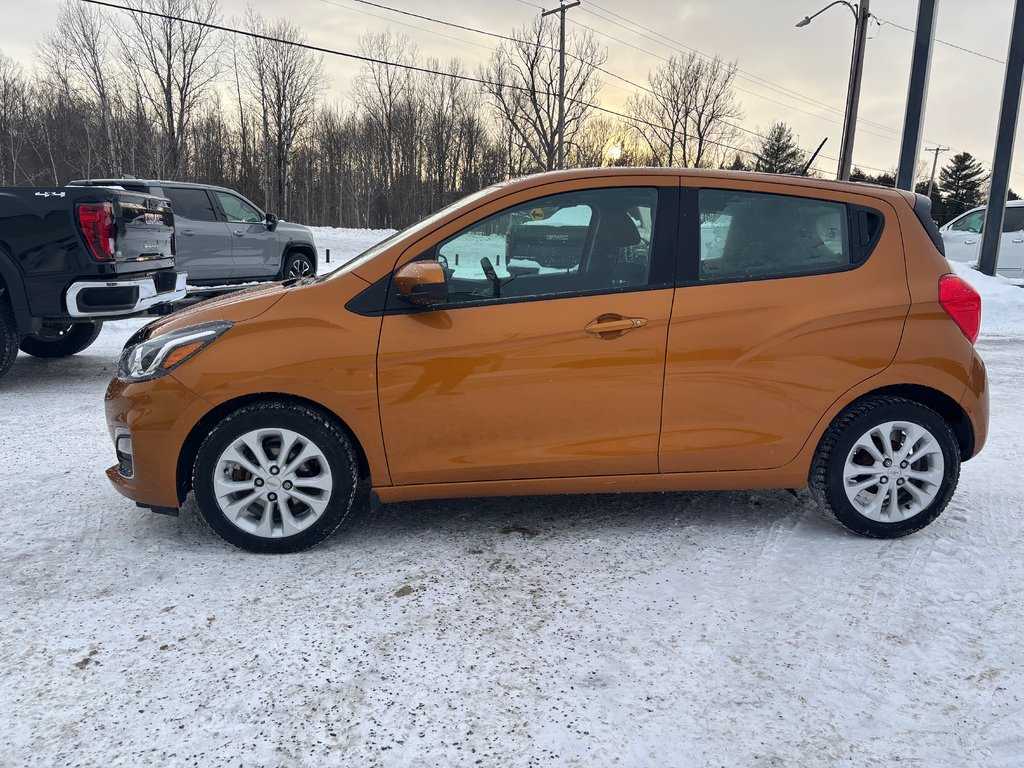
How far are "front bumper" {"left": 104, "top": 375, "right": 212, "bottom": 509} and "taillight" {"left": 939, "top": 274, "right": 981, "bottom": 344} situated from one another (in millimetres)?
3458

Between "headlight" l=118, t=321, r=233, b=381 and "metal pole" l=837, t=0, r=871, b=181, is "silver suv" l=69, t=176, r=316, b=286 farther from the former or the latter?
"metal pole" l=837, t=0, r=871, b=181

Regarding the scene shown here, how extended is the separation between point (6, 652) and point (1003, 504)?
4789 mm

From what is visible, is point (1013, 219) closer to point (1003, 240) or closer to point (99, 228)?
point (1003, 240)

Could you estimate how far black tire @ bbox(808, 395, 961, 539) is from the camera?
354 centimetres

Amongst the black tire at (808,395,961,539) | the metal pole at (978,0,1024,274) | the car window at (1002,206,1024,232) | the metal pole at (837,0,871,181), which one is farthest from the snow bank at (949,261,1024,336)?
the black tire at (808,395,961,539)

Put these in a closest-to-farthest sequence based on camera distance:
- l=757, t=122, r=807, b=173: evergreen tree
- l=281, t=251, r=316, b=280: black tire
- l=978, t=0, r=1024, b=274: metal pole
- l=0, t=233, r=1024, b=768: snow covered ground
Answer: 1. l=0, t=233, r=1024, b=768: snow covered ground
2. l=281, t=251, r=316, b=280: black tire
3. l=978, t=0, r=1024, b=274: metal pole
4. l=757, t=122, r=807, b=173: evergreen tree

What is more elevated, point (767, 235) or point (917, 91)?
point (917, 91)

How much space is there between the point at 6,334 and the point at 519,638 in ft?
19.5

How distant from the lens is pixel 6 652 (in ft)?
8.54

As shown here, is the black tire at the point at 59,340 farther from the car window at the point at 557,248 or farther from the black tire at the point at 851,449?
the black tire at the point at 851,449

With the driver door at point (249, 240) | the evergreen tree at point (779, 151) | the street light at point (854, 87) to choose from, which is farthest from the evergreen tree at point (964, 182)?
the driver door at point (249, 240)

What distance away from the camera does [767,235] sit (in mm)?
A: 3557

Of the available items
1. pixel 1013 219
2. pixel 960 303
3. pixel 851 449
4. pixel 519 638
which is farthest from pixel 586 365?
pixel 1013 219

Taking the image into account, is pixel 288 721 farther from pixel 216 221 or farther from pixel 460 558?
pixel 216 221
